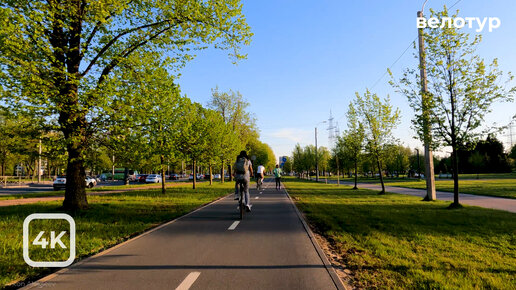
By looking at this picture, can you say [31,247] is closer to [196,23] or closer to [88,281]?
[88,281]

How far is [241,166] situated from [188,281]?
6500mm

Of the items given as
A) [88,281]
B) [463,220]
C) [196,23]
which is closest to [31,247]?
[88,281]

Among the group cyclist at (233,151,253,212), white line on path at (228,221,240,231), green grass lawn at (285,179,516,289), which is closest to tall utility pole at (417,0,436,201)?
green grass lawn at (285,179,516,289)

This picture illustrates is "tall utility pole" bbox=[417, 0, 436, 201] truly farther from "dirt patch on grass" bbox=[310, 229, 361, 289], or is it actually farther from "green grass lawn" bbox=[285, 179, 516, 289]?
"dirt patch on grass" bbox=[310, 229, 361, 289]

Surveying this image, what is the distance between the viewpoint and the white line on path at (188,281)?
416 centimetres

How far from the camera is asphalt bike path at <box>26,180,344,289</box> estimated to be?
14.3 feet

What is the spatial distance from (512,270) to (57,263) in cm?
728

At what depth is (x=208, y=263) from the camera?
5.29 metres

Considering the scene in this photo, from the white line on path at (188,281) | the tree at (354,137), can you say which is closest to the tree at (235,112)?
the tree at (354,137)

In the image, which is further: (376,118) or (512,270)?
(376,118)

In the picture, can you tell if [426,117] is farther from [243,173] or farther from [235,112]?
[235,112]

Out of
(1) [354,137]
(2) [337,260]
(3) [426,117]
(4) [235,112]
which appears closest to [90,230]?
(2) [337,260]

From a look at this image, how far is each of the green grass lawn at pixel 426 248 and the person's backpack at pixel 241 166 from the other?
2659mm

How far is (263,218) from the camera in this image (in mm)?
10539
